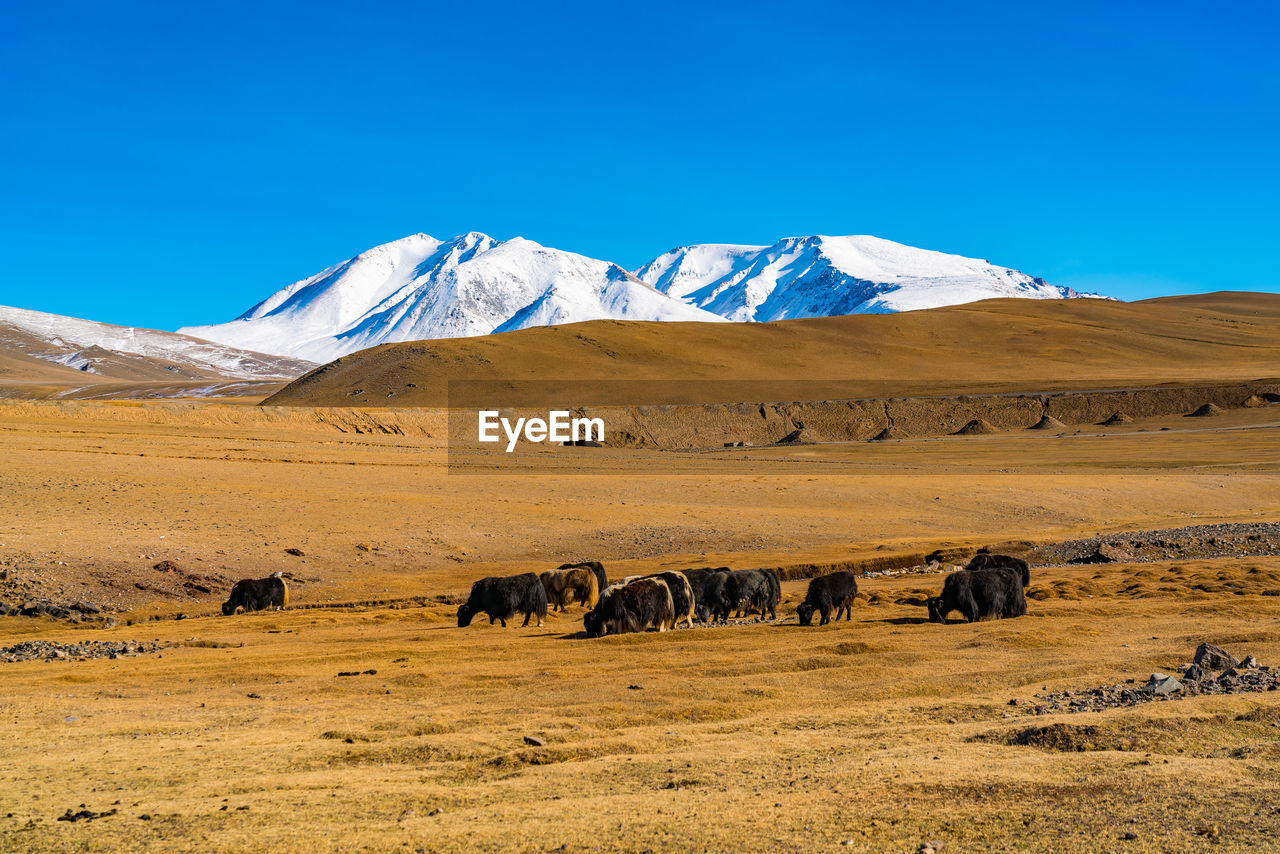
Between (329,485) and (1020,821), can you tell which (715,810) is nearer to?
(1020,821)

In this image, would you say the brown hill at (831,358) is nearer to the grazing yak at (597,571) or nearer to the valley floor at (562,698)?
the valley floor at (562,698)

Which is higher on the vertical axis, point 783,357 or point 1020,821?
point 783,357

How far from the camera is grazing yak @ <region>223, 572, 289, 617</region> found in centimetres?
2036

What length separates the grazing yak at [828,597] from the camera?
17406 millimetres

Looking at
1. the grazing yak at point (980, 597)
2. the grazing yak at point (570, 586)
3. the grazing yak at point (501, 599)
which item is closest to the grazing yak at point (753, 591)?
the grazing yak at point (570, 586)

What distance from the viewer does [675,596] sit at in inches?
714

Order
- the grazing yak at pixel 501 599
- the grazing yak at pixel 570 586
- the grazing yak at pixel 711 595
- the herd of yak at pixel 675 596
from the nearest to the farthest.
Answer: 1. the herd of yak at pixel 675 596
2. the grazing yak at pixel 501 599
3. the grazing yak at pixel 711 595
4. the grazing yak at pixel 570 586

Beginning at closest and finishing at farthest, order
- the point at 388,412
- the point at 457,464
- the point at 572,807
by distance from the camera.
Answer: the point at 572,807
the point at 457,464
the point at 388,412

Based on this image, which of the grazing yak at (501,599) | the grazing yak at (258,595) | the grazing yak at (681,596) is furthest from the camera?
the grazing yak at (258,595)

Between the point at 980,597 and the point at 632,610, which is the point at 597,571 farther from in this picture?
the point at 980,597

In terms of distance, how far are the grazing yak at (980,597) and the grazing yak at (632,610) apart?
4587 millimetres

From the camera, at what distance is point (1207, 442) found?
2510 inches

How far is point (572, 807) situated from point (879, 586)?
1631 centimetres

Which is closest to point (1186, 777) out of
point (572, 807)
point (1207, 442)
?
point (572, 807)
